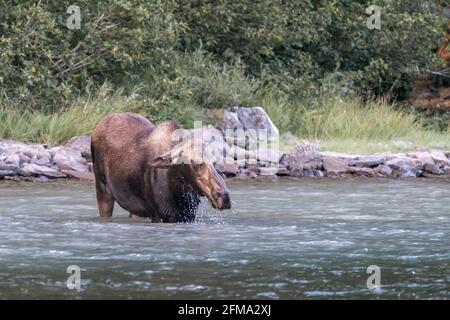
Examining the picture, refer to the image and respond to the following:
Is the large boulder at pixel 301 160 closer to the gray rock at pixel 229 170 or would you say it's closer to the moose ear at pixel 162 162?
the gray rock at pixel 229 170

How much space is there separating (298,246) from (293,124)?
40.0ft

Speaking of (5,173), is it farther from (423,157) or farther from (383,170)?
(423,157)

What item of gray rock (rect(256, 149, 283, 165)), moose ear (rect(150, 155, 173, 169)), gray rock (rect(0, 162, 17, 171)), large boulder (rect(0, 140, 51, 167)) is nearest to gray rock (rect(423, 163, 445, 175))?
gray rock (rect(256, 149, 283, 165))

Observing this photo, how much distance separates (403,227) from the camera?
13.1 metres

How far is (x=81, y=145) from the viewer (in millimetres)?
20203

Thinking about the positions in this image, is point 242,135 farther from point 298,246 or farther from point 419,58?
point 298,246

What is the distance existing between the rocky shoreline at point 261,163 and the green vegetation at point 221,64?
3.26ft

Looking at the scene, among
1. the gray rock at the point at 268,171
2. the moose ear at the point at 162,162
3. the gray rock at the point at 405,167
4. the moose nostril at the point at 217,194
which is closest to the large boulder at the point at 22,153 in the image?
the gray rock at the point at 268,171

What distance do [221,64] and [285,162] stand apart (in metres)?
6.04

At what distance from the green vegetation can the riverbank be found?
0.93 metres

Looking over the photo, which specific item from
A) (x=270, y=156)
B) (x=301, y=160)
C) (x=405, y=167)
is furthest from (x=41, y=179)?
(x=405, y=167)

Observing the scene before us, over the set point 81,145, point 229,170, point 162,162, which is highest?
point 162,162

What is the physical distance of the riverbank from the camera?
63.1 ft

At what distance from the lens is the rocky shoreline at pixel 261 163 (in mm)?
19000
